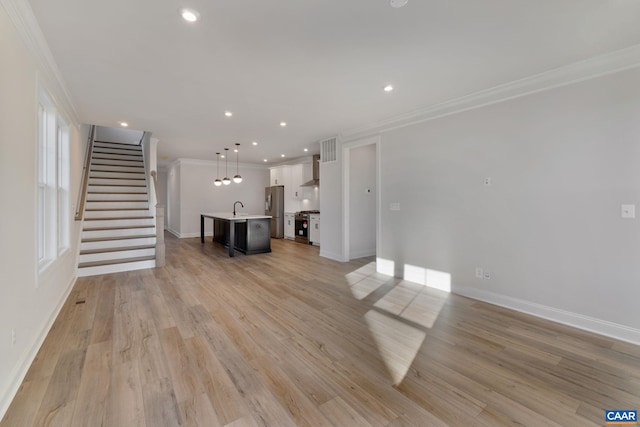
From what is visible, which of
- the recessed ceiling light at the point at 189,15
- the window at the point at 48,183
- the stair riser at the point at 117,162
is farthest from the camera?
the stair riser at the point at 117,162

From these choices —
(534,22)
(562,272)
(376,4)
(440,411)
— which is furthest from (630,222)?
(376,4)

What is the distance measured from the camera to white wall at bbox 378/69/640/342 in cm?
260

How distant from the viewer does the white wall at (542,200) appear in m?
2.60

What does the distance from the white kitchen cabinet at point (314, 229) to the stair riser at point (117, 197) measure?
4.20 meters

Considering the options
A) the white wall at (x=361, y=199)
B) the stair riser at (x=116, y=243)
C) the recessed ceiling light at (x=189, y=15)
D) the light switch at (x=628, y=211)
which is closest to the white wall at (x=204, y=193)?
the stair riser at (x=116, y=243)

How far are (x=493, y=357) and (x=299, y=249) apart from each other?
17.3 ft

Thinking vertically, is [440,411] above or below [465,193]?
below

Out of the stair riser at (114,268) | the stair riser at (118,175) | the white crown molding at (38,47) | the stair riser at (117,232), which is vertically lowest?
the stair riser at (114,268)

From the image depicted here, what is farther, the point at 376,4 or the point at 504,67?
the point at 504,67

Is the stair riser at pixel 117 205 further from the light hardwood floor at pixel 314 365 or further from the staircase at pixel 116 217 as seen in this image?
the light hardwood floor at pixel 314 365

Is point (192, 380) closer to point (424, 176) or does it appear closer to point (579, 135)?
point (424, 176)

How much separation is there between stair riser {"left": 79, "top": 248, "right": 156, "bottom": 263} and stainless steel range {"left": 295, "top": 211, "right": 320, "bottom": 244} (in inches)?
158

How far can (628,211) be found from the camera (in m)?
2.56

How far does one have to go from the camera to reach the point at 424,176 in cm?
412
